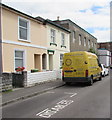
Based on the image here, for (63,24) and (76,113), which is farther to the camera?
(63,24)

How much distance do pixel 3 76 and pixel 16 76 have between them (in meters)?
1.86

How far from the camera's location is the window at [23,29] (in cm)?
1392

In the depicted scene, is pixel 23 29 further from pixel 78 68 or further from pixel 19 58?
pixel 78 68

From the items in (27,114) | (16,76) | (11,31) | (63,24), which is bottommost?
(27,114)

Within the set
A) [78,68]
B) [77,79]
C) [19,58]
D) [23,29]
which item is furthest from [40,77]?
[23,29]

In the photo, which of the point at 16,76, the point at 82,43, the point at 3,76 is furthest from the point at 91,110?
the point at 82,43

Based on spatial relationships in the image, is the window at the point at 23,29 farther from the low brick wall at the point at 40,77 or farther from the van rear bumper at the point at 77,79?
the van rear bumper at the point at 77,79

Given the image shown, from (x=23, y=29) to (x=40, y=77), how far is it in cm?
427

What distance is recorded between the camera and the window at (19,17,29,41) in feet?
45.7

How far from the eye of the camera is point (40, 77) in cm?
1345

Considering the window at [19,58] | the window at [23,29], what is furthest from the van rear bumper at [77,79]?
the window at [23,29]

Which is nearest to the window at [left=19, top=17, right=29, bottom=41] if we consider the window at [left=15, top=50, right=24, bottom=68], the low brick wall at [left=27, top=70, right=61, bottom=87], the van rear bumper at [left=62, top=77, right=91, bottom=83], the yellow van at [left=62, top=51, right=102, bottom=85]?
the window at [left=15, top=50, right=24, bottom=68]

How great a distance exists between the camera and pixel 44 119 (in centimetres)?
543

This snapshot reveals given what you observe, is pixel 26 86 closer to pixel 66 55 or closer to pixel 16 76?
pixel 16 76
